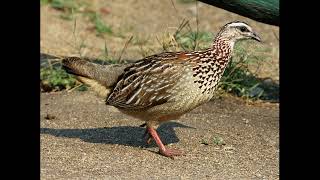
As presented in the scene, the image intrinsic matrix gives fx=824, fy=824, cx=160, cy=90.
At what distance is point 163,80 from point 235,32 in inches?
33.1

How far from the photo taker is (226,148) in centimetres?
742

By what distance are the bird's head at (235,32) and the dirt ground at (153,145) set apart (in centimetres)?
97

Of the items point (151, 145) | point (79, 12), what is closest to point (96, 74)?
point (151, 145)

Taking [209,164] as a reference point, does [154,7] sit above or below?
below

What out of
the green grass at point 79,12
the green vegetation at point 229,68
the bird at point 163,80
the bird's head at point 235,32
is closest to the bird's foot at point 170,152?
the bird at point 163,80

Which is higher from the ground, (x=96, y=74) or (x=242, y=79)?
(x=96, y=74)

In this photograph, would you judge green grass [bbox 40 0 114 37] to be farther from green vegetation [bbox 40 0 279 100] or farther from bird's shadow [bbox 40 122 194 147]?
bird's shadow [bbox 40 122 194 147]

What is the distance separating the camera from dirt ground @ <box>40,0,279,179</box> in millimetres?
6680

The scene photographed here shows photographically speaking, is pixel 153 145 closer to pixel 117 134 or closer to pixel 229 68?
pixel 117 134

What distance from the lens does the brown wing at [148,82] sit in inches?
281

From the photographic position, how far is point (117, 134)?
25.8 feet

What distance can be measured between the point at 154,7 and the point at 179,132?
223 inches
